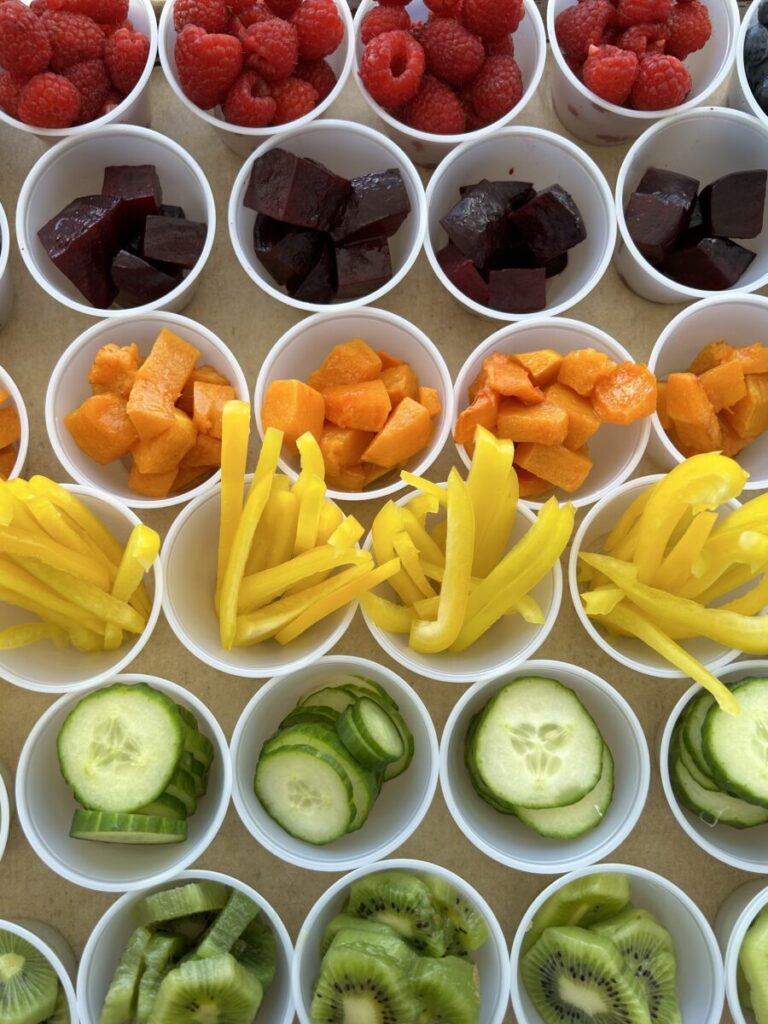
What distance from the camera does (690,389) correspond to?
4.51 feet

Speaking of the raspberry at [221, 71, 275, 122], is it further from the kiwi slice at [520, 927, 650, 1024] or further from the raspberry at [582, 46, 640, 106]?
the kiwi slice at [520, 927, 650, 1024]

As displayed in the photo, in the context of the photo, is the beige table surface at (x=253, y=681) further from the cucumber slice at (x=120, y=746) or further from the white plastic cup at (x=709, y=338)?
the cucumber slice at (x=120, y=746)

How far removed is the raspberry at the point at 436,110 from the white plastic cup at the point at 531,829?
0.84 metres

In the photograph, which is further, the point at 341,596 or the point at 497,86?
the point at 497,86

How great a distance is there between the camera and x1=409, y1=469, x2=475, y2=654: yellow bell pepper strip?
117 centimetres

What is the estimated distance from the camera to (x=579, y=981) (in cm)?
122

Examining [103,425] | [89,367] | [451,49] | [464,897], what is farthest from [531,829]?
[451,49]

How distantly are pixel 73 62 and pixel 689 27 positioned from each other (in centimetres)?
96

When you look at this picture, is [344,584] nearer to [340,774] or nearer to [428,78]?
[340,774]

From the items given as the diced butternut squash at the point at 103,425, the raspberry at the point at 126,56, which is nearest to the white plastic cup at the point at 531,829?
the diced butternut squash at the point at 103,425

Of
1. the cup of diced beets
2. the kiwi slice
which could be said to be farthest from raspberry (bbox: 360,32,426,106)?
the kiwi slice

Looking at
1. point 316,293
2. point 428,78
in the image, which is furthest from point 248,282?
point 428,78

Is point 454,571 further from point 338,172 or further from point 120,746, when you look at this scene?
point 338,172

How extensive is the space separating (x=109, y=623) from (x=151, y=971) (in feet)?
1.52
